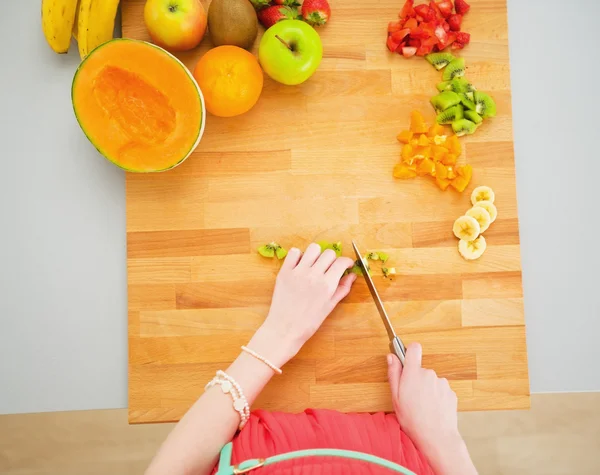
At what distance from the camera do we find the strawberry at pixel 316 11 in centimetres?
108

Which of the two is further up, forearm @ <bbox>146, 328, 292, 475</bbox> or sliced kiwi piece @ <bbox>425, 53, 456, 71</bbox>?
sliced kiwi piece @ <bbox>425, 53, 456, 71</bbox>

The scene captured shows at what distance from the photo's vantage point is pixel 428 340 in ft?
3.67

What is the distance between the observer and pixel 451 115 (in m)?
1.10

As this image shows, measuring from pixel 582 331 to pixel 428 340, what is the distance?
1.31 ft

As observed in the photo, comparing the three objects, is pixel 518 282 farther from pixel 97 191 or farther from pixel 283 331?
pixel 97 191

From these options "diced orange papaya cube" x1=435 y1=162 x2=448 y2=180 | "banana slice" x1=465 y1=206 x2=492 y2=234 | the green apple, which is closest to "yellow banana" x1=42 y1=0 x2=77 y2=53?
the green apple

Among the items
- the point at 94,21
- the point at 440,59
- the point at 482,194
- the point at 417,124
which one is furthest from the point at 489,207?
the point at 94,21

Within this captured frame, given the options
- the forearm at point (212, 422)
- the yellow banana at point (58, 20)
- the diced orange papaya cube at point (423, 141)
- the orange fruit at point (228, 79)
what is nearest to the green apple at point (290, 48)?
the orange fruit at point (228, 79)

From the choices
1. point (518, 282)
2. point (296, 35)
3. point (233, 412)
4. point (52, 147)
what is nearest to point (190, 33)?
point (296, 35)

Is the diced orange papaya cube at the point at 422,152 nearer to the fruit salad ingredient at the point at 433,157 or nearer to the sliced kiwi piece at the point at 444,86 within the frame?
the fruit salad ingredient at the point at 433,157

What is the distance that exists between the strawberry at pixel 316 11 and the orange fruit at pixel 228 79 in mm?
164

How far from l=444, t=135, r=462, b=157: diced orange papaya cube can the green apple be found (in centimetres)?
33

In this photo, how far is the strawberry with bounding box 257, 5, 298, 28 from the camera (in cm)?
108

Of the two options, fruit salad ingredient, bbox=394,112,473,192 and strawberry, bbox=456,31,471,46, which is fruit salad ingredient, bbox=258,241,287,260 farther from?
strawberry, bbox=456,31,471,46
